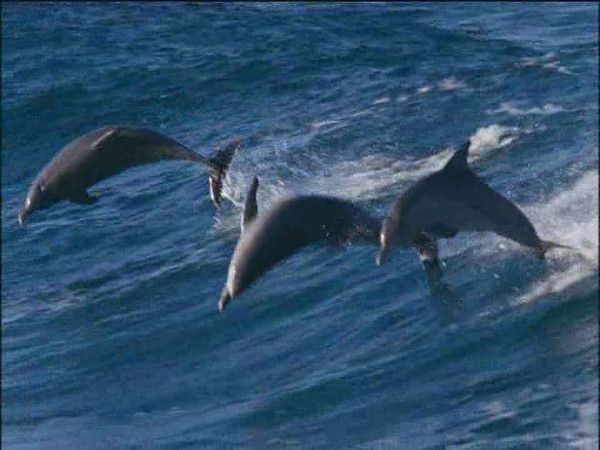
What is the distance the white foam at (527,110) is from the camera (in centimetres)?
2127

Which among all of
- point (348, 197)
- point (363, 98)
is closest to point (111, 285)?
point (348, 197)

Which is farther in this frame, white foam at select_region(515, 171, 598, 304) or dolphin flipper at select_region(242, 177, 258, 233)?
white foam at select_region(515, 171, 598, 304)

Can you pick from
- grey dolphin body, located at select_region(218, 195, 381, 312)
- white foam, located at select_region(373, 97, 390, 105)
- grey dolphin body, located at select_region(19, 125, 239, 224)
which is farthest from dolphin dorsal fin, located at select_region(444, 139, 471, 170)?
white foam, located at select_region(373, 97, 390, 105)

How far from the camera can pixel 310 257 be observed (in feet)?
55.1

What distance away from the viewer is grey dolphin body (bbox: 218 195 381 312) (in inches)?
527

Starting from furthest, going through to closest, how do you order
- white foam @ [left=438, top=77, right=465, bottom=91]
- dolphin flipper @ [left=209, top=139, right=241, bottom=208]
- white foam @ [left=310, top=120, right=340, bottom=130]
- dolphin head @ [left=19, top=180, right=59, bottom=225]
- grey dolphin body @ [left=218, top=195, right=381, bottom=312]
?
1. white foam @ [left=438, top=77, right=465, bottom=91]
2. white foam @ [left=310, top=120, right=340, bottom=130]
3. dolphin head @ [left=19, top=180, right=59, bottom=225]
4. dolphin flipper @ [left=209, top=139, right=241, bottom=208]
5. grey dolphin body @ [left=218, top=195, right=381, bottom=312]

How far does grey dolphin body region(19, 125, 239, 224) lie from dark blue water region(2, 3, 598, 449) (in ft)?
5.19

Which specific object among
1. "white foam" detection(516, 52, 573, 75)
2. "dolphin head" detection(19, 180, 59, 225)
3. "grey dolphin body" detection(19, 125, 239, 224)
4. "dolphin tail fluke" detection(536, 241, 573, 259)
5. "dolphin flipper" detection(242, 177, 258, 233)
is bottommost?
"white foam" detection(516, 52, 573, 75)

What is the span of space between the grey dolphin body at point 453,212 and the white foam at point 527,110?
23.2ft

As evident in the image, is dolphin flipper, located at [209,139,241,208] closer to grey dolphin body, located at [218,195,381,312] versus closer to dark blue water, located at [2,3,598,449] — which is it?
dark blue water, located at [2,3,598,449]

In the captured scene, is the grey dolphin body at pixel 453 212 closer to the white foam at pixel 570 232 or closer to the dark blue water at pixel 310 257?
the white foam at pixel 570 232

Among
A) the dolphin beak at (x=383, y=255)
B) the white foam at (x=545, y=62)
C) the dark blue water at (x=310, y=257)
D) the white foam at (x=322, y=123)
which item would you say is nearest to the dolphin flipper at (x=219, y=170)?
the dark blue water at (x=310, y=257)

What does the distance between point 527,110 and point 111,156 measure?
322 inches

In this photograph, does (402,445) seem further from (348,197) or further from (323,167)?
(323,167)
